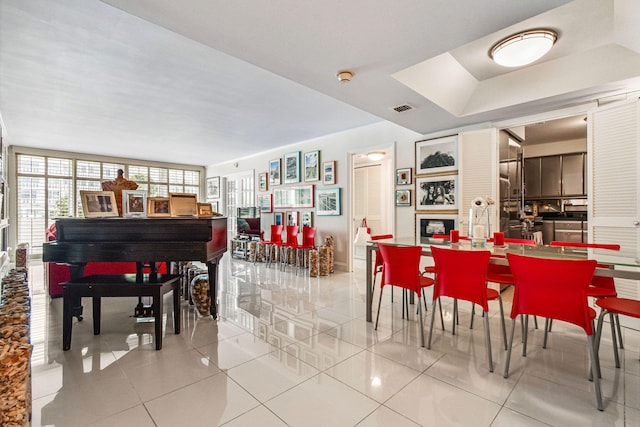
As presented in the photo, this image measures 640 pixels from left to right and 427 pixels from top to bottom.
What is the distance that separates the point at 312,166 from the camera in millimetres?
6398

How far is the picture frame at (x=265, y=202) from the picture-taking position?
7.47 metres

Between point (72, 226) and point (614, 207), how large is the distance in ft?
17.8

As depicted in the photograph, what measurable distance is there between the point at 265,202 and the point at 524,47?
6.16 meters

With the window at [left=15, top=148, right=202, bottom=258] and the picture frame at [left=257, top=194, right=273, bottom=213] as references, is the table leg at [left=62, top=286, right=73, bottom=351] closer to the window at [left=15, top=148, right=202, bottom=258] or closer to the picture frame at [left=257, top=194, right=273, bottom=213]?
the picture frame at [left=257, top=194, right=273, bottom=213]

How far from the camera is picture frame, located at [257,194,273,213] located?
24.5 feet

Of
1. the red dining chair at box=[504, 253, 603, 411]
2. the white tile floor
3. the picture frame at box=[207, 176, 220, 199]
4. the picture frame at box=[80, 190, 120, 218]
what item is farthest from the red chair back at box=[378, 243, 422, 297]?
the picture frame at box=[207, 176, 220, 199]

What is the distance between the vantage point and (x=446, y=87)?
3.36 metres

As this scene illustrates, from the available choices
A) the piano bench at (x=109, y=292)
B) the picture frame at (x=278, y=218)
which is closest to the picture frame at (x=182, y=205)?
the piano bench at (x=109, y=292)

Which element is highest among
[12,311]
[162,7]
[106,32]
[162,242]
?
[106,32]

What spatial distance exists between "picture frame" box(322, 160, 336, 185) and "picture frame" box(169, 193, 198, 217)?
3409 millimetres

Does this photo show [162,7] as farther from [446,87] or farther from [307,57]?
[446,87]

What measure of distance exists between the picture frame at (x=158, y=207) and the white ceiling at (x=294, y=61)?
4.90 ft

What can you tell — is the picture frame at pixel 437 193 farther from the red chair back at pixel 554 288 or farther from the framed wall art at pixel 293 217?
the framed wall art at pixel 293 217

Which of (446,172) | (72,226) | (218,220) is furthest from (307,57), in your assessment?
(446,172)
